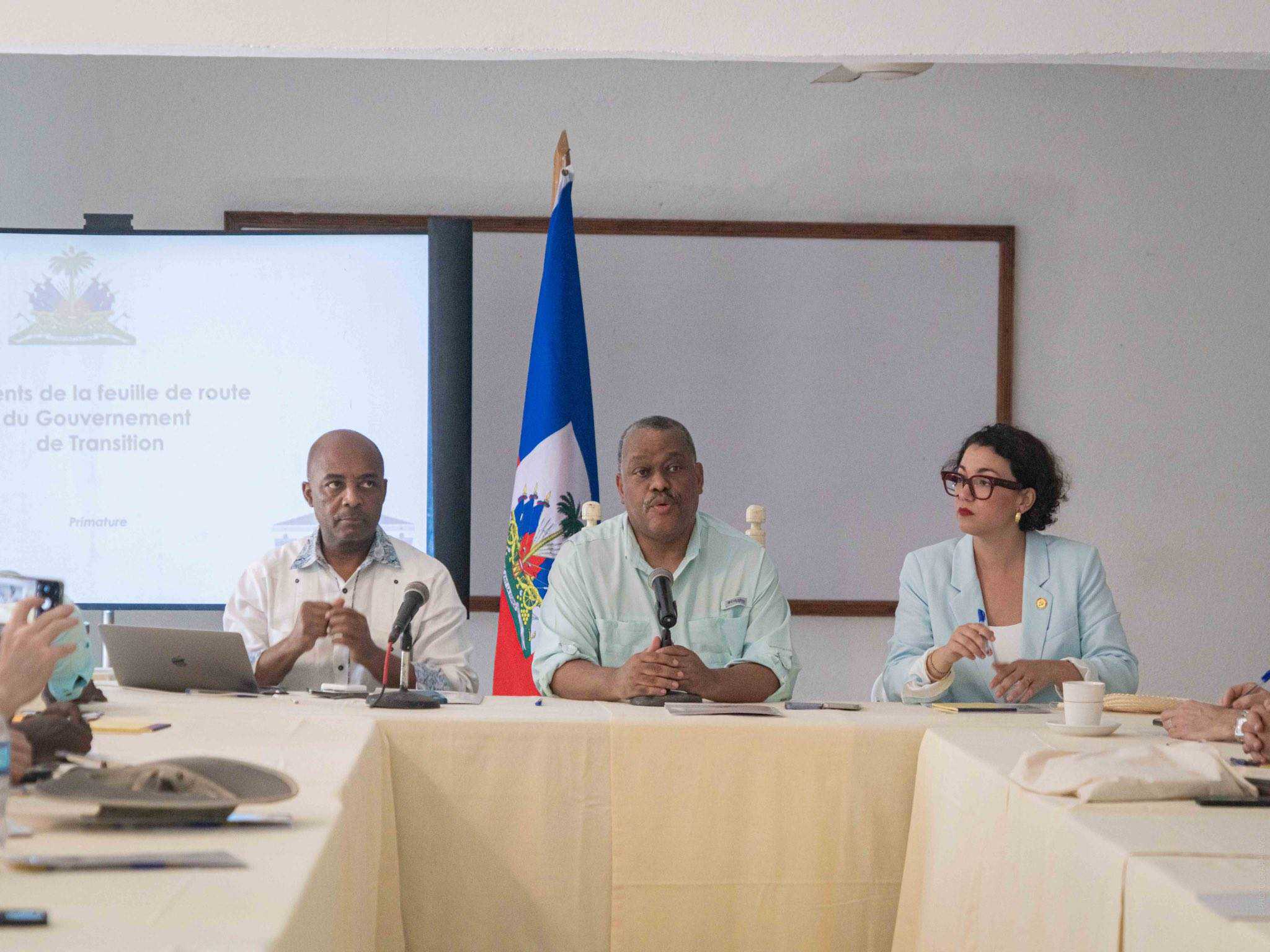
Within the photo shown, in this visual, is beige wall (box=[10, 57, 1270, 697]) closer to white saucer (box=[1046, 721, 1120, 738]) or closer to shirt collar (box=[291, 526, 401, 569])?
shirt collar (box=[291, 526, 401, 569])

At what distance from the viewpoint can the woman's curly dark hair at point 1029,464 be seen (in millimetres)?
3213

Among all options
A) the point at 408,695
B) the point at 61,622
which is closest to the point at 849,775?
the point at 408,695

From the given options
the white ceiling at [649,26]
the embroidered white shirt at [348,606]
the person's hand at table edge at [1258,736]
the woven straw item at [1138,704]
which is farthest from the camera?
the embroidered white shirt at [348,606]

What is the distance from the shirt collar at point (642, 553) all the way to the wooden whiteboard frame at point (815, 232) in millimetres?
1397

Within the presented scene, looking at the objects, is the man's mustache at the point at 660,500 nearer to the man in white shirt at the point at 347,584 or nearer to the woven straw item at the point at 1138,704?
the man in white shirt at the point at 347,584

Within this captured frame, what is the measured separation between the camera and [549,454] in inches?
158

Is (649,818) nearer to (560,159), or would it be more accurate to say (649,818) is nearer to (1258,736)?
(1258,736)

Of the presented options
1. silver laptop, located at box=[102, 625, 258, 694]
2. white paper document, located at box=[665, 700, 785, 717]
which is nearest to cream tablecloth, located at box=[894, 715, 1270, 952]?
white paper document, located at box=[665, 700, 785, 717]

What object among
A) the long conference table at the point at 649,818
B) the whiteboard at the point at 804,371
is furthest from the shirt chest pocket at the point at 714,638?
the whiteboard at the point at 804,371

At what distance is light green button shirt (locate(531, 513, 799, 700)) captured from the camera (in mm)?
3049

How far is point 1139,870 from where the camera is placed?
1.31 m

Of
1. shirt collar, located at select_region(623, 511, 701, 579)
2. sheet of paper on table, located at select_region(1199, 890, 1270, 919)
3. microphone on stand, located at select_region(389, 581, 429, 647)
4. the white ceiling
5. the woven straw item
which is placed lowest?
the woven straw item

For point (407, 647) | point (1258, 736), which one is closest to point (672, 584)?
point (407, 647)

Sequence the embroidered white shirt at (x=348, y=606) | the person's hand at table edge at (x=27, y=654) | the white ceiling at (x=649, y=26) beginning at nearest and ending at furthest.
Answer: the person's hand at table edge at (x=27, y=654)
the white ceiling at (x=649, y=26)
the embroidered white shirt at (x=348, y=606)
